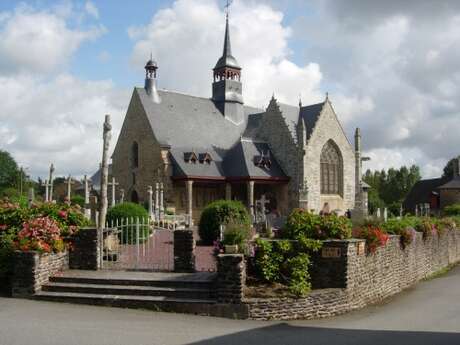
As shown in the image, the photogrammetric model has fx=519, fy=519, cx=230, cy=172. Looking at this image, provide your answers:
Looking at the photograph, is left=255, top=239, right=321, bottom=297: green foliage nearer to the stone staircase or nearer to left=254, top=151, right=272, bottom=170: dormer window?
the stone staircase

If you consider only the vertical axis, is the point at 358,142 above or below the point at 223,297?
above

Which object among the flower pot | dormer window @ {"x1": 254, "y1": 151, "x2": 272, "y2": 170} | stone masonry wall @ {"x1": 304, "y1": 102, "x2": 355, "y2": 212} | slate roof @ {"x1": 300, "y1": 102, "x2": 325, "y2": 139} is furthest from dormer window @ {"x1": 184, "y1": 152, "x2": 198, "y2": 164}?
the flower pot

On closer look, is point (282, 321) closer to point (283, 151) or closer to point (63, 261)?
point (63, 261)

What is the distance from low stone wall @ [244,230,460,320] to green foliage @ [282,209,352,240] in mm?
320

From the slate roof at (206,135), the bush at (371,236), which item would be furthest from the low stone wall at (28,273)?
the slate roof at (206,135)

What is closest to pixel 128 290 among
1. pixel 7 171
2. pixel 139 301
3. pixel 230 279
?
pixel 139 301

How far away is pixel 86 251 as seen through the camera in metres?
12.1

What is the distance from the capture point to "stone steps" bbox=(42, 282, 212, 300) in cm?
1003

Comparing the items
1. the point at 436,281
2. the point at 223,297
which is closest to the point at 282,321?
the point at 223,297

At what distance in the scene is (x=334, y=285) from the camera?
35.4ft

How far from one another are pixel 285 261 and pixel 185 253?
2302mm

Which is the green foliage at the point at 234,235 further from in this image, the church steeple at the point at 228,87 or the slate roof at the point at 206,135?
the church steeple at the point at 228,87

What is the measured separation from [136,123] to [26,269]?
90.3 ft

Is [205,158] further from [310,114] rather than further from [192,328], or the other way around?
[192,328]
